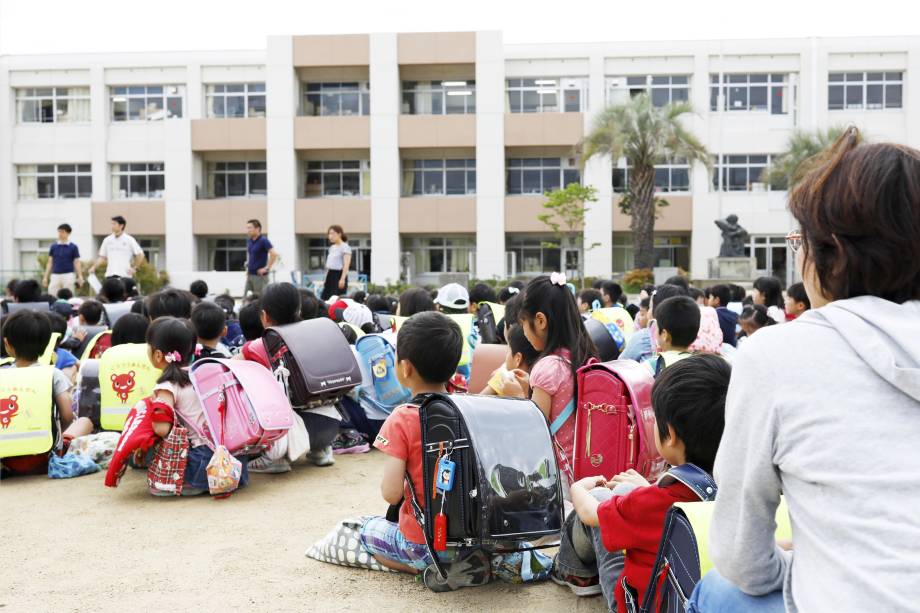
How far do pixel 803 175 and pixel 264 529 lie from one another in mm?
3377

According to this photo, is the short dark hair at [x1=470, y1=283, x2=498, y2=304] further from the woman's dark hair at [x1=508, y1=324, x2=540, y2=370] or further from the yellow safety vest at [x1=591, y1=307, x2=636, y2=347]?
the woman's dark hair at [x1=508, y1=324, x2=540, y2=370]

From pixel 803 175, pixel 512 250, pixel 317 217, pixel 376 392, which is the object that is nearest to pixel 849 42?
pixel 512 250

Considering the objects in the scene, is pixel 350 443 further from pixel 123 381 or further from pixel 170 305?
pixel 170 305

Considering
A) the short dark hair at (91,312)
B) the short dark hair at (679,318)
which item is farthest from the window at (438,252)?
the short dark hair at (679,318)

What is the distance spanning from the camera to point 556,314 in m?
4.16

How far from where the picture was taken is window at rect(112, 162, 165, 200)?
37250 mm

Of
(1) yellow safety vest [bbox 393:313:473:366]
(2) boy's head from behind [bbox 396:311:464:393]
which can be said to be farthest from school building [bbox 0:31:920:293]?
(2) boy's head from behind [bbox 396:311:464:393]

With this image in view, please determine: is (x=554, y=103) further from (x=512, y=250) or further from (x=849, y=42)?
(x=849, y=42)

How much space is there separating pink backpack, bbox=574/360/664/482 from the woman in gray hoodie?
5.56 ft

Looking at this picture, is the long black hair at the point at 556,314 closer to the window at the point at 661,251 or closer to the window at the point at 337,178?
the window at the point at 661,251

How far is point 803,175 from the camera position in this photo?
1732 millimetres

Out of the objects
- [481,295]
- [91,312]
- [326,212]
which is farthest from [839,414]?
[326,212]

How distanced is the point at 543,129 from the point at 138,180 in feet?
56.7

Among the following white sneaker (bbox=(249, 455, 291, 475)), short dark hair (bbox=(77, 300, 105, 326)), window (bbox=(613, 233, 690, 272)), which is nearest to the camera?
white sneaker (bbox=(249, 455, 291, 475))
